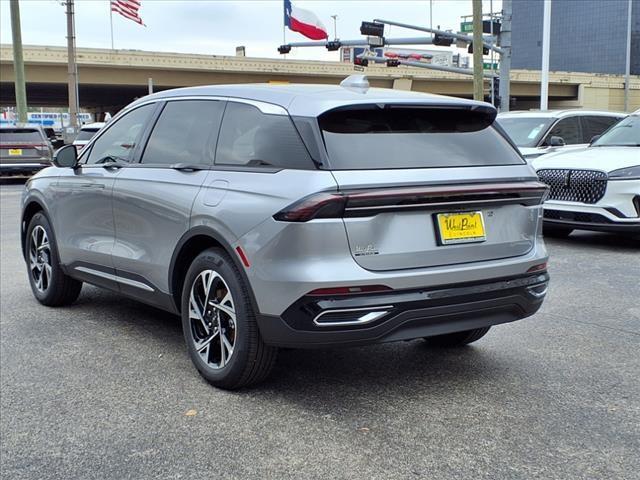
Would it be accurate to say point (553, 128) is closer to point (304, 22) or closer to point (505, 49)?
point (505, 49)

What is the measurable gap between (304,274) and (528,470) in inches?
51.6

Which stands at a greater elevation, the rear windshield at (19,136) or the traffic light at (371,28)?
the traffic light at (371,28)

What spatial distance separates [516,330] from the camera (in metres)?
5.45

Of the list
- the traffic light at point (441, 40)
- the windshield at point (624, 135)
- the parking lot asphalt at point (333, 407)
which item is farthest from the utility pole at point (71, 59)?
the parking lot asphalt at point (333, 407)

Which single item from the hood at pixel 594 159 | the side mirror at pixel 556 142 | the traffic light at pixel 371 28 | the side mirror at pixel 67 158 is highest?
the traffic light at pixel 371 28

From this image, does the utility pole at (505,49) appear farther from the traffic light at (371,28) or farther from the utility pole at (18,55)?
the utility pole at (18,55)

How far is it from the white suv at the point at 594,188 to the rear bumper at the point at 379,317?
536 cm

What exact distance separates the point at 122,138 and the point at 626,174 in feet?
19.4

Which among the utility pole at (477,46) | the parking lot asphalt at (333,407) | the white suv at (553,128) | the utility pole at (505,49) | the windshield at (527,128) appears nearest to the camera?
the parking lot asphalt at (333,407)

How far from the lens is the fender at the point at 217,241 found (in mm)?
3883

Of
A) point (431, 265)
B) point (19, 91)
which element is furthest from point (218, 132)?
point (19, 91)

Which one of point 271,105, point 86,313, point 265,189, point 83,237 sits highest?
point 271,105

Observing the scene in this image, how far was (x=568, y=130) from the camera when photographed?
12062 mm

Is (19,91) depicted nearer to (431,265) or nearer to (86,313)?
(86,313)
